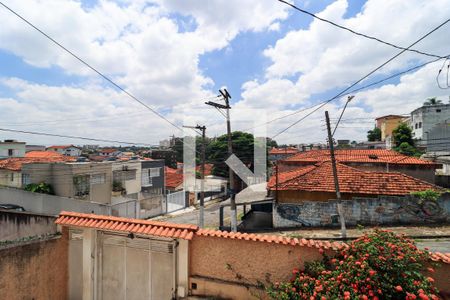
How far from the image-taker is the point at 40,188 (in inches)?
762

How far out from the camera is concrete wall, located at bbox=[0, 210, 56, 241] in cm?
833

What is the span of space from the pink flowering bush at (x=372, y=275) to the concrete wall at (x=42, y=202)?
17017mm

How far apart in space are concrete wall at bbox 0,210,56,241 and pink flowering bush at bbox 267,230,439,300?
829cm

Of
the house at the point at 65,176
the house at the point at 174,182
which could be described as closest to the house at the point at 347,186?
the house at the point at 65,176

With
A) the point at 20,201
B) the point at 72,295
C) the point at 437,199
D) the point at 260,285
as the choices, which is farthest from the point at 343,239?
the point at 20,201

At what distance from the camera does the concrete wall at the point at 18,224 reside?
833cm

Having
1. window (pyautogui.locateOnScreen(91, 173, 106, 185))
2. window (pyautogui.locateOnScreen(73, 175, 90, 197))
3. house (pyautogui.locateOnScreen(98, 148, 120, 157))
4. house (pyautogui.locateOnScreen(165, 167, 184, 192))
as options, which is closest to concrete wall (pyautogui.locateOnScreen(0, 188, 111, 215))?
window (pyautogui.locateOnScreen(73, 175, 90, 197))

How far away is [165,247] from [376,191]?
12.7 m

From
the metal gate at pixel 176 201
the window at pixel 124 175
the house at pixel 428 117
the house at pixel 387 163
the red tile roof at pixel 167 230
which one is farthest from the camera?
the house at pixel 428 117

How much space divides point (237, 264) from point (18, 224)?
324 inches

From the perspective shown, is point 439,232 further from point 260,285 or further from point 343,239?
point 260,285

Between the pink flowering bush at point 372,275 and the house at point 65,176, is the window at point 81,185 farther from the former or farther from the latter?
the pink flowering bush at point 372,275

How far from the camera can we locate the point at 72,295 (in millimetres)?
6152

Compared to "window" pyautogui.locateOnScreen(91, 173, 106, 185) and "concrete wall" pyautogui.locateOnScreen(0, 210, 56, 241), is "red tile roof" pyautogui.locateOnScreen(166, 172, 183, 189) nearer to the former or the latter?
"window" pyautogui.locateOnScreen(91, 173, 106, 185)
